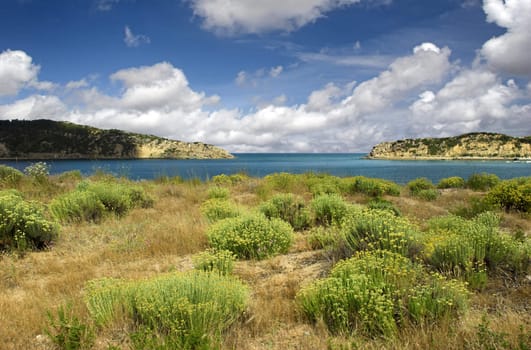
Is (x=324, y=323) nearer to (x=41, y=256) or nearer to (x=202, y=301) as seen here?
(x=202, y=301)

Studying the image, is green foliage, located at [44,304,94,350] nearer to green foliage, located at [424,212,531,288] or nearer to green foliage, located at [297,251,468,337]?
green foliage, located at [297,251,468,337]

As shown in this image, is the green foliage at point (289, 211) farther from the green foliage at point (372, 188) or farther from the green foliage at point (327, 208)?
the green foliage at point (372, 188)

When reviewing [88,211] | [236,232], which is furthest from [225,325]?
[88,211]

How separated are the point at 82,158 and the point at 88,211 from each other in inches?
4516

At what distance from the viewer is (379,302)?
11.9ft

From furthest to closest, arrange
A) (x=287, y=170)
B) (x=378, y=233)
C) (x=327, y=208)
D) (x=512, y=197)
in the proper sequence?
(x=287, y=170) < (x=512, y=197) < (x=327, y=208) < (x=378, y=233)

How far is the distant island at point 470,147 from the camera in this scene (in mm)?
129750

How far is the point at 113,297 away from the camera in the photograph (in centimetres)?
405

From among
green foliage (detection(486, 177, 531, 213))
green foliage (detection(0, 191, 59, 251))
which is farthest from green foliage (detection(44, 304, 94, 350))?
green foliage (detection(486, 177, 531, 213))

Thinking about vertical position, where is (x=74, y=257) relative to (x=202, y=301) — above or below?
below

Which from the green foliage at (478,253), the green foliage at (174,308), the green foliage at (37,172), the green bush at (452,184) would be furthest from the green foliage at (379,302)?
the green bush at (452,184)

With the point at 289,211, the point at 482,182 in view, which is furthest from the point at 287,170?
the point at 289,211

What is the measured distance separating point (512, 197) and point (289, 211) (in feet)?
27.6

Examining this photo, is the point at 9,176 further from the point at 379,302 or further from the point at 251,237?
the point at 379,302
